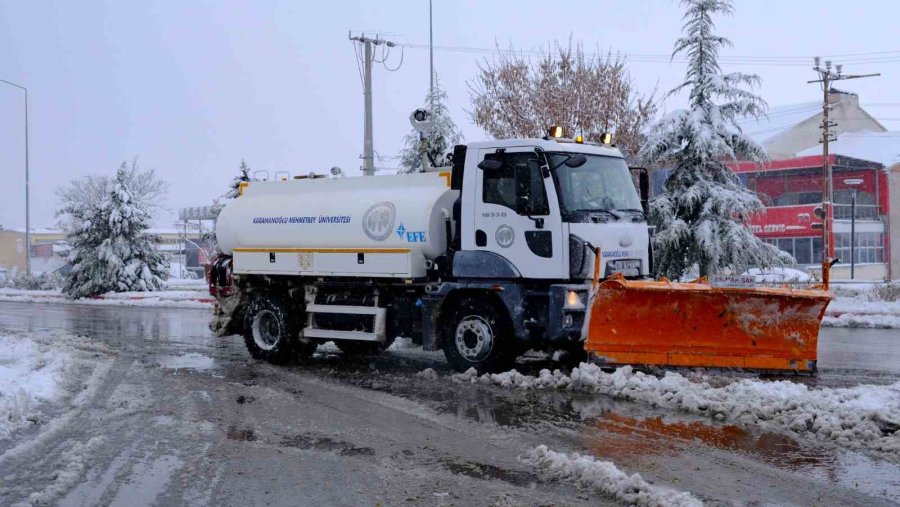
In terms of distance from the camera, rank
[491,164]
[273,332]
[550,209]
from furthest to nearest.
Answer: [273,332] → [491,164] → [550,209]

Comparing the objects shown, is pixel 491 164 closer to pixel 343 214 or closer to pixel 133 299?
pixel 343 214

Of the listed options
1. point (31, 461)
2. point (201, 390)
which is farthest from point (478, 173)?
point (31, 461)

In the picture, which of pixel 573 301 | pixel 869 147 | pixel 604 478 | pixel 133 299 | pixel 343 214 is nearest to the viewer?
pixel 604 478

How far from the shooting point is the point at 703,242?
19.6 meters

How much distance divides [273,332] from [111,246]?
76.6 feet

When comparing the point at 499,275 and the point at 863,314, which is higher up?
the point at 499,275

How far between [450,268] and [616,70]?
1827 cm

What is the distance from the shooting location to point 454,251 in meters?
10.8

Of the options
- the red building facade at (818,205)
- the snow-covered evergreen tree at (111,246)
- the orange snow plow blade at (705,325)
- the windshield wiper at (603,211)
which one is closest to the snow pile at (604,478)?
the orange snow plow blade at (705,325)

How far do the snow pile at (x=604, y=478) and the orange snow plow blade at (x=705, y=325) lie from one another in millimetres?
3127

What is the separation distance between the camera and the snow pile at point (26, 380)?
27.5 feet

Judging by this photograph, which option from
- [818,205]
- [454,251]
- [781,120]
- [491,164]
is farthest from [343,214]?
[781,120]

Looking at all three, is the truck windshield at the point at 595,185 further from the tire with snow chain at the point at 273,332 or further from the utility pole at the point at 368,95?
the utility pole at the point at 368,95

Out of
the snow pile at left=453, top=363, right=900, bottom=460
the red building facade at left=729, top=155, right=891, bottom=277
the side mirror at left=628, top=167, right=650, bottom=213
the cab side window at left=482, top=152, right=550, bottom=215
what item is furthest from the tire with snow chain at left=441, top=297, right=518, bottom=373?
the red building facade at left=729, top=155, right=891, bottom=277
